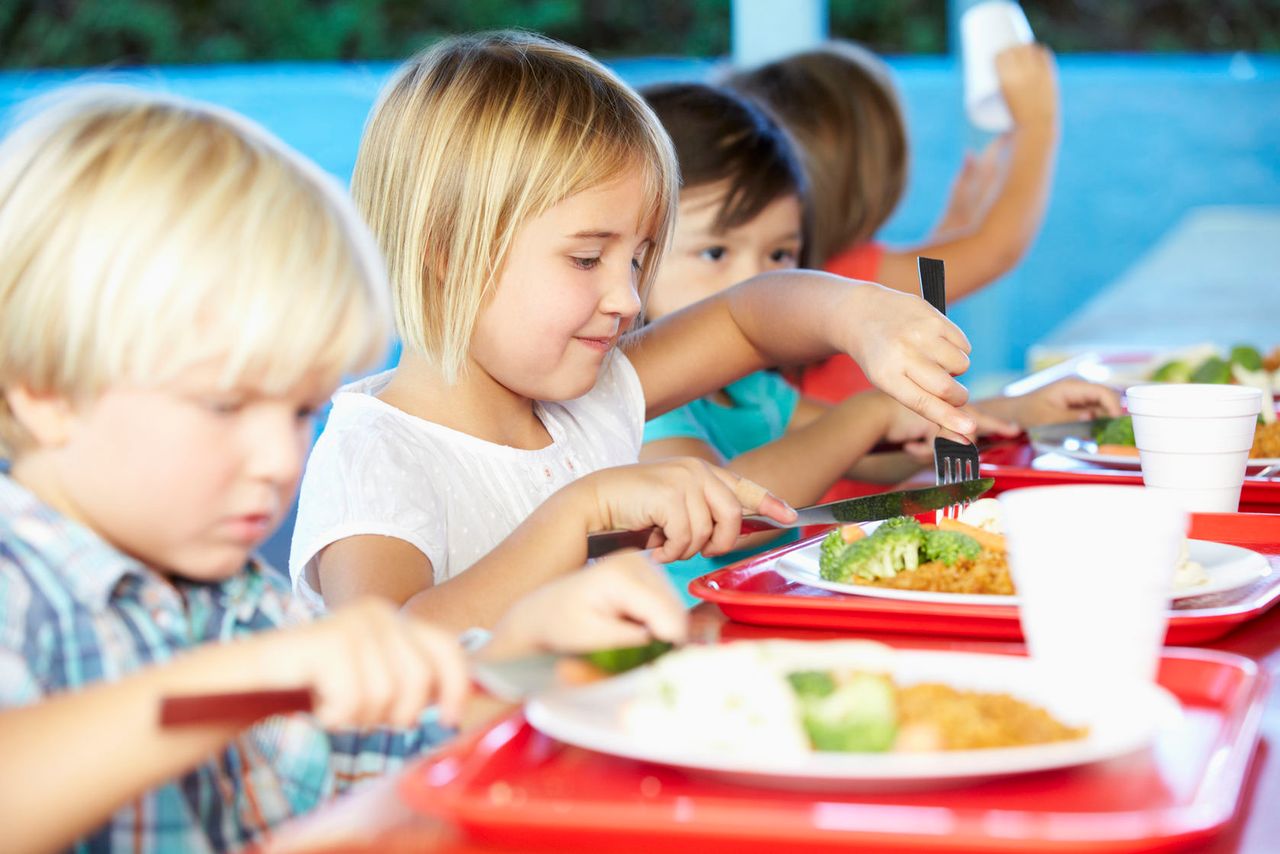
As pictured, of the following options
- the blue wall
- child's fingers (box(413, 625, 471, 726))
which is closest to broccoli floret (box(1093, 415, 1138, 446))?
child's fingers (box(413, 625, 471, 726))

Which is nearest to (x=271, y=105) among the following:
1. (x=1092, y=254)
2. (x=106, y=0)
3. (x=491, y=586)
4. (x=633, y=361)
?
(x=106, y=0)

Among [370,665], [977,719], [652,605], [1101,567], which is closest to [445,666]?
[370,665]

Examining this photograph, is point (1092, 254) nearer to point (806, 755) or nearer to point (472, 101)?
point (472, 101)

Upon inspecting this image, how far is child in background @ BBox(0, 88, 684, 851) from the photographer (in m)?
0.90

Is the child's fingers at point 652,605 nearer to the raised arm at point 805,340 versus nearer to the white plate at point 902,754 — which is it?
the white plate at point 902,754

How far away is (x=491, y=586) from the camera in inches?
49.3

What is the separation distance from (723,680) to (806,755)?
6 centimetres

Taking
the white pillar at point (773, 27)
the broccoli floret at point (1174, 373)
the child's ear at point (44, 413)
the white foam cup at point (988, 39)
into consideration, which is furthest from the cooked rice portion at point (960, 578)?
the white pillar at point (773, 27)

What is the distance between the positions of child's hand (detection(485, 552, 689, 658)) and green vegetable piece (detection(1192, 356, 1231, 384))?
60.5 inches

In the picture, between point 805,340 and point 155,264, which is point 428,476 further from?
point 155,264

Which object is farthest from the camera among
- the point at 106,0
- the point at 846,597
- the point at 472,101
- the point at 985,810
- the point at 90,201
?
the point at 106,0

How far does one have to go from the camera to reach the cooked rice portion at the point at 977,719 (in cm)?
75

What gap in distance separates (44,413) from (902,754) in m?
0.56

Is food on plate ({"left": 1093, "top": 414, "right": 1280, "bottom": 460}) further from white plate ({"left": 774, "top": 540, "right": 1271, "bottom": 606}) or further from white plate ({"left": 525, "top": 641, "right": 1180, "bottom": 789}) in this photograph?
white plate ({"left": 525, "top": 641, "right": 1180, "bottom": 789})
